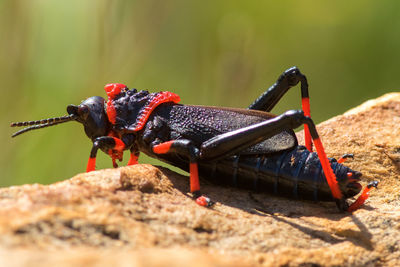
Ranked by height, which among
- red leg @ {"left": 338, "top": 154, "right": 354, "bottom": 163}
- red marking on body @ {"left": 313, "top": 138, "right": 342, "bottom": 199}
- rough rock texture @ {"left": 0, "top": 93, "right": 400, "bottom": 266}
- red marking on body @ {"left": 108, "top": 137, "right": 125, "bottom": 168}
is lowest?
rough rock texture @ {"left": 0, "top": 93, "right": 400, "bottom": 266}

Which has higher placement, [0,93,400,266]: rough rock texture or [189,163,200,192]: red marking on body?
[189,163,200,192]: red marking on body

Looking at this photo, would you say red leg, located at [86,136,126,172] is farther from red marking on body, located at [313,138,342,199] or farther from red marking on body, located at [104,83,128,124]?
red marking on body, located at [313,138,342,199]

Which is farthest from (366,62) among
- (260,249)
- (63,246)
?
(63,246)

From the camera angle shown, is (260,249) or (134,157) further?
(134,157)

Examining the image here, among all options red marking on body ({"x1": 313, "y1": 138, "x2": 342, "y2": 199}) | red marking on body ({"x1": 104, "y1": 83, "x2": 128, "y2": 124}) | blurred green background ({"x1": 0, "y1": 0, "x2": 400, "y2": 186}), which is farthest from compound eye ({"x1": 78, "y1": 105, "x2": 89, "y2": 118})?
red marking on body ({"x1": 313, "y1": 138, "x2": 342, "y2": 199})

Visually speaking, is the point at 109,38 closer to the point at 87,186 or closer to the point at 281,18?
the point at 87,186

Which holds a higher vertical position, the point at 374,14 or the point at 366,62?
the point at 374,14

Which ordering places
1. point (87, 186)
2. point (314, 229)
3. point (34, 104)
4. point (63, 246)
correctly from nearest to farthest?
point (63, 246) < point (87, 186) < point (314, 229) < point (34, 104)

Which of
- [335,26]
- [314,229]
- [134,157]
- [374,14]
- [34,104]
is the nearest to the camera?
[314,229]

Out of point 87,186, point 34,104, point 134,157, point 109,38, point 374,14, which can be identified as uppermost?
point 374,14
